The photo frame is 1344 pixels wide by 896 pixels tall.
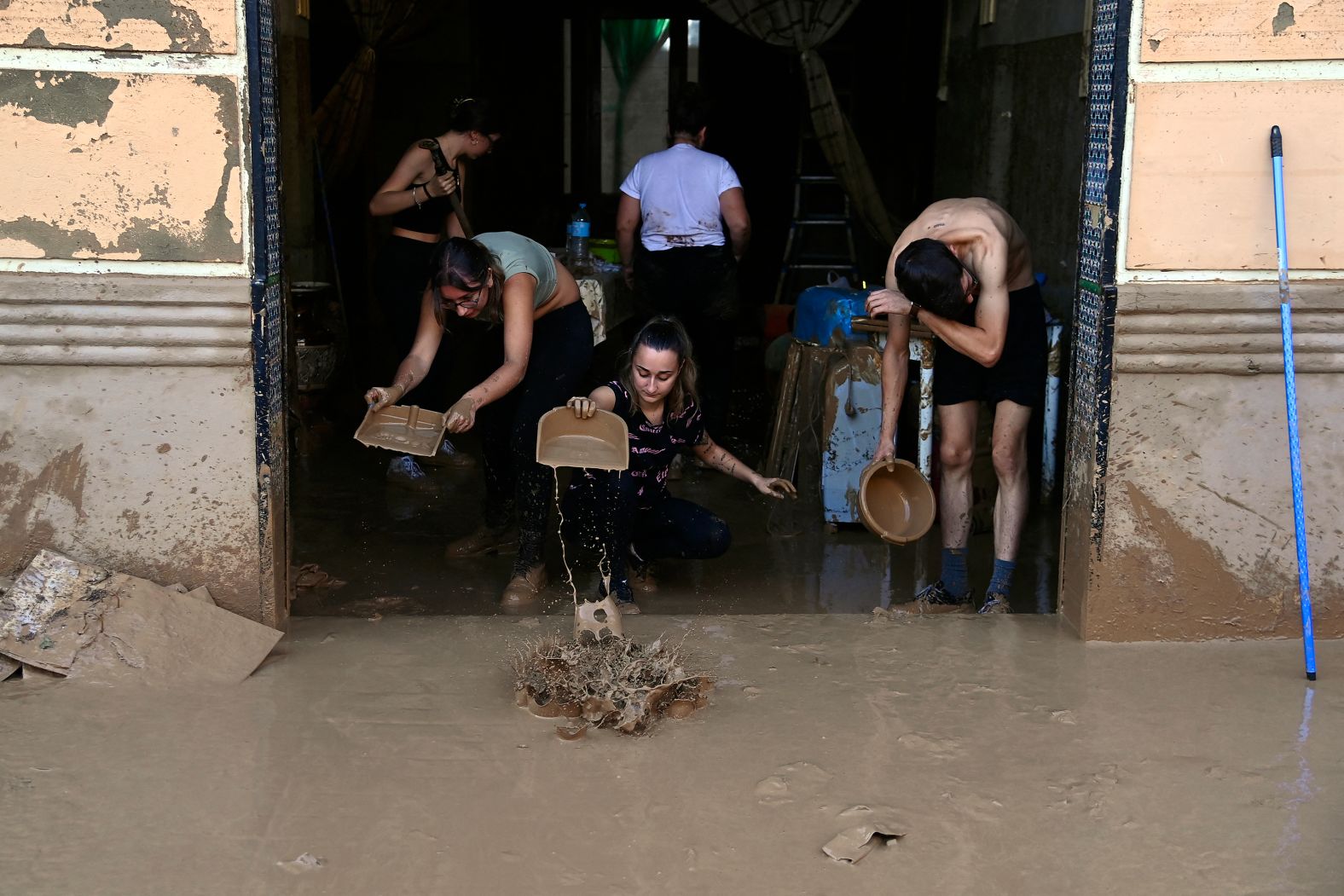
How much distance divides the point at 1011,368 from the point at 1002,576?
0.65 meters

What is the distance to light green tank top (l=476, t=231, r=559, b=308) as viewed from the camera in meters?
4.11

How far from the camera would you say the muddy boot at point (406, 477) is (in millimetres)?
5859

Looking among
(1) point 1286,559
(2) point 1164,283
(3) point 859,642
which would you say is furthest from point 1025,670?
(2) point 1164,283

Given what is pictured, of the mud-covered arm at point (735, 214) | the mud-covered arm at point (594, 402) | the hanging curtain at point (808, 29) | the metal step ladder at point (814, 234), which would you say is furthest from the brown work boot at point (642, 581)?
the metal step ladder at point (814, 234)

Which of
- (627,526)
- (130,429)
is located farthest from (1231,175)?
(130,429)

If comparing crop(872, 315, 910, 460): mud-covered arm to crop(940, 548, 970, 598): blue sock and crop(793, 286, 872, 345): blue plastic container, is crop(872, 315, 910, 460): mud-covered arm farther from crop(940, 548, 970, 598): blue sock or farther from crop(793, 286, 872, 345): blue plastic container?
crop(793, 286, 872, 345): blue plastic container

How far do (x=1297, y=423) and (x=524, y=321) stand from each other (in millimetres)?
2172

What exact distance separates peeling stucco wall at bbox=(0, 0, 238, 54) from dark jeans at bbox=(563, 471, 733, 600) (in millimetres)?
1635

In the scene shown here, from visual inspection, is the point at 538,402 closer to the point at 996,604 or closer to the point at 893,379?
the point at 893,379

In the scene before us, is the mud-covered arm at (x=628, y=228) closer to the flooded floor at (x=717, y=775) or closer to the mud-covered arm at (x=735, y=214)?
the mud-covered arm at (x=735, y=214)

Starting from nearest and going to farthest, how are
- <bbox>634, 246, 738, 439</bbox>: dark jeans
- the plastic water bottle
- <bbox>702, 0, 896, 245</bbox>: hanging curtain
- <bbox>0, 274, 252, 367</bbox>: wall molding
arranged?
<bbox>0, 274, 252, 367</bbox>: wall molding, <bbox>634, 246, 738, 439</bbox>: dark jeans, the plastic water bottle, <bbox>702, 0, 896, 245</bbox>: hanging curtain

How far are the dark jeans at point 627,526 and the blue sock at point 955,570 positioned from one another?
2.35ft

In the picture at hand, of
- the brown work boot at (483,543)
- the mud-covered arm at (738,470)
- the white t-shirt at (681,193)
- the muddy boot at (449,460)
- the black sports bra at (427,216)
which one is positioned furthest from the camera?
the muddy boot at (449,460)

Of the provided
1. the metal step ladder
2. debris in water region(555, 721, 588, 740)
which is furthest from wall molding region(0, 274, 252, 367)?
the metal step ladder
